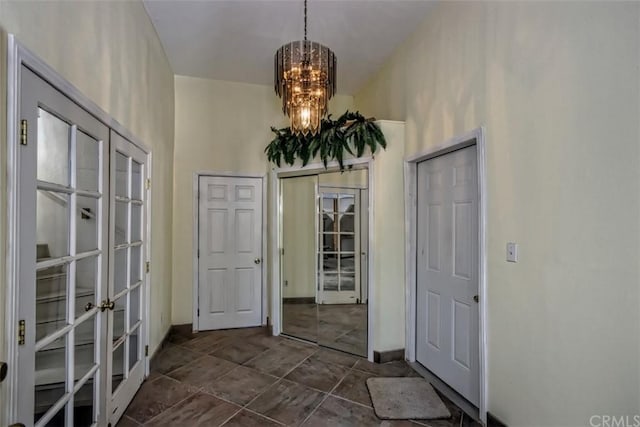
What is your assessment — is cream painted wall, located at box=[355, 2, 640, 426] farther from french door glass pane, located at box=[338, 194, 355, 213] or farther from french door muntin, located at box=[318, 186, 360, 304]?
french door muntin, located at box=[318, 186, 360, 304]

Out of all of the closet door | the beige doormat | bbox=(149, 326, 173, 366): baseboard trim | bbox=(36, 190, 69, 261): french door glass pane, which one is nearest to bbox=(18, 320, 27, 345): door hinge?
the closet door

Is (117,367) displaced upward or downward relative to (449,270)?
downward

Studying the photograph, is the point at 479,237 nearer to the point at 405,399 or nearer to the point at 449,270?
the point at 449,270

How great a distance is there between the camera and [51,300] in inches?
58.6

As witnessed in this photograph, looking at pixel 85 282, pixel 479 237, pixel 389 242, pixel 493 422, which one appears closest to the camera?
pixel 85 282

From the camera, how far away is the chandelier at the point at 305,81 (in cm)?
230

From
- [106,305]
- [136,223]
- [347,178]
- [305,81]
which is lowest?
[106,305]

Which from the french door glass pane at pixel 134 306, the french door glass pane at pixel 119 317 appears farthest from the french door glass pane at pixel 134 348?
the french door glass pane at pixel 119 317

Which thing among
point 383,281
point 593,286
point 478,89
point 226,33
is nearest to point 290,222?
point 383,281

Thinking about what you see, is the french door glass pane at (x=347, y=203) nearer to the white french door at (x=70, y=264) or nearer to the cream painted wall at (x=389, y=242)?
the cream painted wall at (x=389, y=242)

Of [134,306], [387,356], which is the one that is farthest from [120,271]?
[387,356]

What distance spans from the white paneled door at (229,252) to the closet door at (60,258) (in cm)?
223

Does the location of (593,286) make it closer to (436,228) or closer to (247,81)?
(436,228)

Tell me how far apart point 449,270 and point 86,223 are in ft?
8.82
